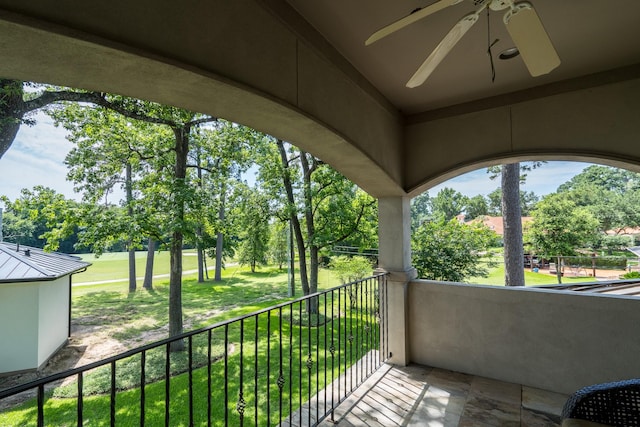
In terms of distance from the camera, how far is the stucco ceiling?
168 centimetres

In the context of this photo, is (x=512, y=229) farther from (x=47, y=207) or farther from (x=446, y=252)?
(x=47, y=207)

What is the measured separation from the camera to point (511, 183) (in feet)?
21.0

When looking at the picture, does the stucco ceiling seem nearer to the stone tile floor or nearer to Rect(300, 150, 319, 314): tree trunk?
the stone tile floor

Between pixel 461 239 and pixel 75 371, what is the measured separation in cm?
608

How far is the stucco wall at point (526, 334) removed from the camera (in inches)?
96.0

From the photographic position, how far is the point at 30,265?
5172mm

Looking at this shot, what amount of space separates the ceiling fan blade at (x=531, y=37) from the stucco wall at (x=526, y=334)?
2144 mm

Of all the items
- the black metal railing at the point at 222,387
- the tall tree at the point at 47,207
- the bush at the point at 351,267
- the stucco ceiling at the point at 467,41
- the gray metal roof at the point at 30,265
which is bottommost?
the black metal railing at the point at 222,387

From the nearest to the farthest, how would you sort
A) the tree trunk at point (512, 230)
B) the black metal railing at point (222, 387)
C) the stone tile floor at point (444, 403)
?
the stone tile floor at point (444, 403) < the black metal railing at point (222, 387) < the tree trunk at point (512, 230)

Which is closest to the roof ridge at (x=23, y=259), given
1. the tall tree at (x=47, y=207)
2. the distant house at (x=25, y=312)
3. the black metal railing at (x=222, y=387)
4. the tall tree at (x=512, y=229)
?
the distant house at (x=25, y=312)

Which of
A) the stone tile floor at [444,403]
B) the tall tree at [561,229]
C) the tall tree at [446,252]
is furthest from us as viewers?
the tall tree at [561,229]

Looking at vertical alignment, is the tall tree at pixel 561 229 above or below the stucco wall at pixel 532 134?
below

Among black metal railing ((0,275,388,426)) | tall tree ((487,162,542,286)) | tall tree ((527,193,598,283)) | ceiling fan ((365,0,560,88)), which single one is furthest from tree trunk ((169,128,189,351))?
tall tree ((527,193,598,283))

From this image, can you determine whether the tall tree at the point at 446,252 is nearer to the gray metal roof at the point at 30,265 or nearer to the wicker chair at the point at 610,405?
the wicker chair at the point at 610,405
